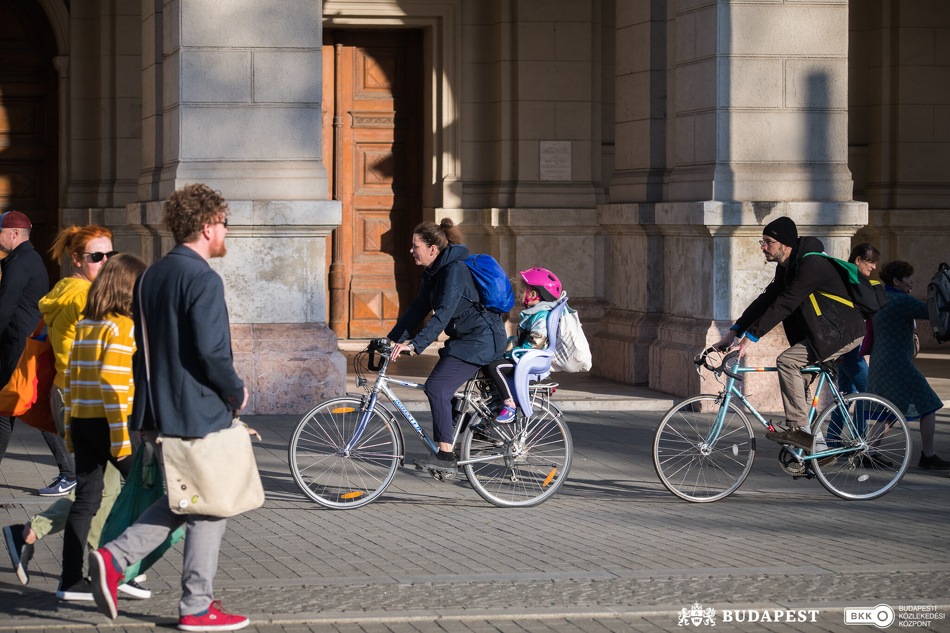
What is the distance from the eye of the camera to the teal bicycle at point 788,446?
28.5 feet

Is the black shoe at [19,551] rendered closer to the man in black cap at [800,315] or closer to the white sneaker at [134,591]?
the white sneaker at [134,591]

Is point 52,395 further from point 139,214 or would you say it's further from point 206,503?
point 139,214

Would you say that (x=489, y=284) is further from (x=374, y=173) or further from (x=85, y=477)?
(x=374, y=173)

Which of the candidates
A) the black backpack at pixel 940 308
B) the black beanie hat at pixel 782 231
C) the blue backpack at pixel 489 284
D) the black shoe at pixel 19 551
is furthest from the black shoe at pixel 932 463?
the black shoe at pixel 19 551

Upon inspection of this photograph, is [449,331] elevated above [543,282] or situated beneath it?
situated beneath

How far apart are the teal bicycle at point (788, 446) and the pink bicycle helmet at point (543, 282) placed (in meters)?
0.92

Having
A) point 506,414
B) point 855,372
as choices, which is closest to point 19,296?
point 506,414

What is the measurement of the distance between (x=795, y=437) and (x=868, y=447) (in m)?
0.44

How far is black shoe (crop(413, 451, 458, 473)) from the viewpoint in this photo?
853 centimetres

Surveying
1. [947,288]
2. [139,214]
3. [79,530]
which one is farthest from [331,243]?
[79,530]

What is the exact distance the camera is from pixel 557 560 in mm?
7062

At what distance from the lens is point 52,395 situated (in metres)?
7.92

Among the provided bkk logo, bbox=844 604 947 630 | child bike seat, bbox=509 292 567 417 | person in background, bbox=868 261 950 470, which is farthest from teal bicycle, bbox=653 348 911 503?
bkk logo, bbox=844 604 947 630

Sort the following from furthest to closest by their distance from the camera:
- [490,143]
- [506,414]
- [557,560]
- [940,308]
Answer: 1. [490,143]
2. [940,308]
3. [506,414]
4. [557,560]
